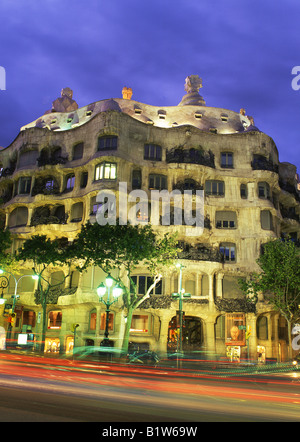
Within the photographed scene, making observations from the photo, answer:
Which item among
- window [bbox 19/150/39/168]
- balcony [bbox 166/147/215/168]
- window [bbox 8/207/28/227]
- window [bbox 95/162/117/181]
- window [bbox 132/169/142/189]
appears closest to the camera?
window [bbox 95/162/117/181]

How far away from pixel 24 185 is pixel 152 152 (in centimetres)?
1583

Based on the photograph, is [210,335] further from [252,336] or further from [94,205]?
[94,205]

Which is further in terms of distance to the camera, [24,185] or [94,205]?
[24,185]

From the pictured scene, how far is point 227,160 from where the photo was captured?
4803 cm

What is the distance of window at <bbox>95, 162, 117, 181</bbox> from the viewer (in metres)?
43.4

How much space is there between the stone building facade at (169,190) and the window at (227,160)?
0.16 meters

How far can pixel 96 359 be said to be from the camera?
78.4ft

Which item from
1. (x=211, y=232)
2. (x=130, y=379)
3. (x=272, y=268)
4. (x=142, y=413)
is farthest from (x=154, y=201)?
(x=142, y=413)

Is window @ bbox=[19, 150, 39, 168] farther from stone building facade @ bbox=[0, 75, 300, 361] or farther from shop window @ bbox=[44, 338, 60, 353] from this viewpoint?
shop window @ bbox=[44, 338, 60, 353]

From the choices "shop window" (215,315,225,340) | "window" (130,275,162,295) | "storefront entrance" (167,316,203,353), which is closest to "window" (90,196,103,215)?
"window" (130,275,162,295)

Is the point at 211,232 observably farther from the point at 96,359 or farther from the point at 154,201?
the point at 96,359

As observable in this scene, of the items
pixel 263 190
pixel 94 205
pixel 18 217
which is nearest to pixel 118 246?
pixel 94 205

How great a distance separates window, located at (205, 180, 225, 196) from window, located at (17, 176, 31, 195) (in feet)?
68.7

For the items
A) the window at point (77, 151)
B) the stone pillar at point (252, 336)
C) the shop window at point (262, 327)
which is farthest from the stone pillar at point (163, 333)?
the window at point (77, 151)
